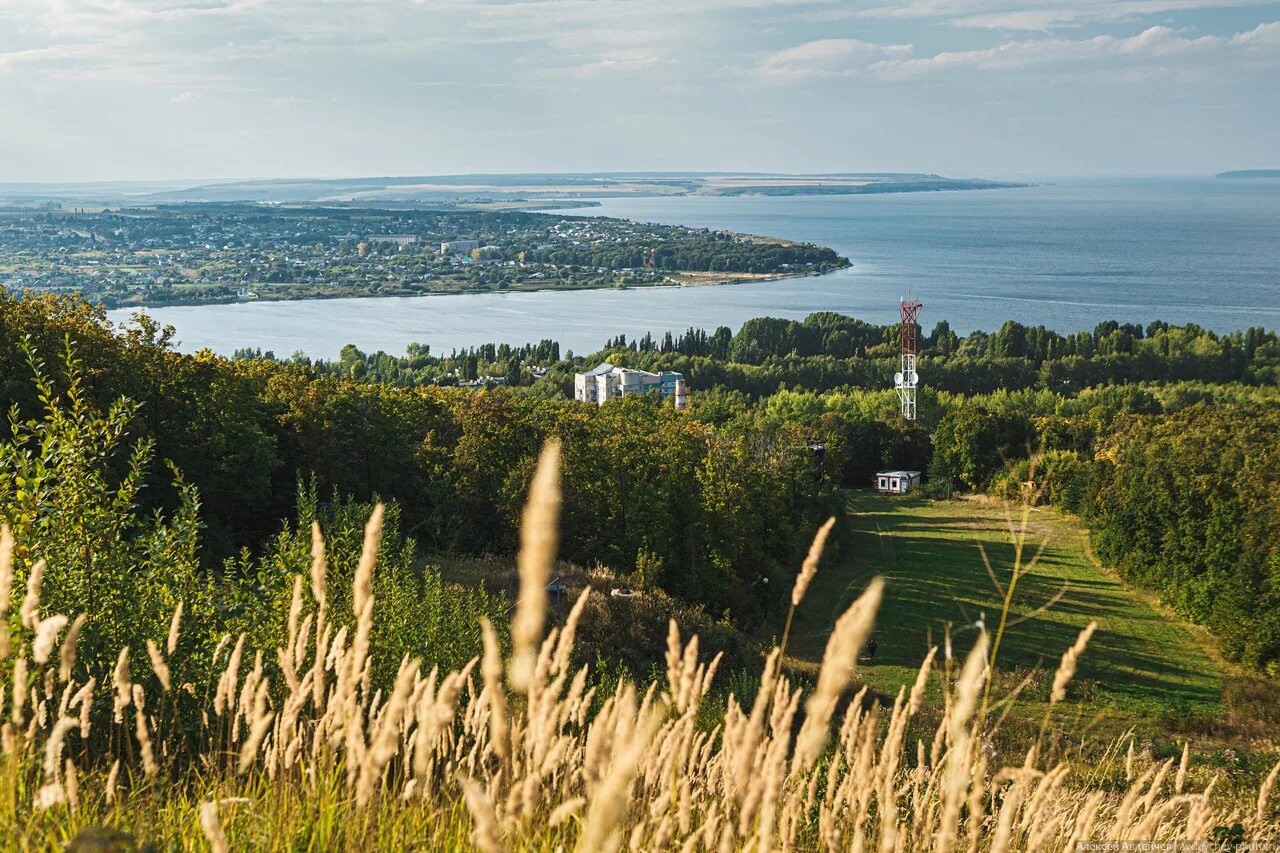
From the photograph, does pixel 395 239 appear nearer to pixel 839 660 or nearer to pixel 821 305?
pixel 821 305

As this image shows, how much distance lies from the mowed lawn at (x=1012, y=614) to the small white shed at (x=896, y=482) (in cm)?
769

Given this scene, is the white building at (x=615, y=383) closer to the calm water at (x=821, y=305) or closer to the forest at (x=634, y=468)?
the forest at (x=634, y=468)

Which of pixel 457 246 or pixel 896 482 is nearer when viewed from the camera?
pixel 896 482

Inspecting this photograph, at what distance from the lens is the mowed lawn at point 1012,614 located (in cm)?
2194

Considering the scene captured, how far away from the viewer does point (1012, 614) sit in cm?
2570

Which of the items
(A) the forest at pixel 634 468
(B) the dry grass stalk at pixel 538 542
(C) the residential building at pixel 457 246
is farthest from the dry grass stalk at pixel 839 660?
(C) the residential building at pixel 457 246

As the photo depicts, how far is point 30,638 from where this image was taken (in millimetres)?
3477

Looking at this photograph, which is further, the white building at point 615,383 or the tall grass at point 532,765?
the white building at point 615,383

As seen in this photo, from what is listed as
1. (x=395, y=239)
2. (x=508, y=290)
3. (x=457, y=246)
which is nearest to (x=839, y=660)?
(x=508, y=290)

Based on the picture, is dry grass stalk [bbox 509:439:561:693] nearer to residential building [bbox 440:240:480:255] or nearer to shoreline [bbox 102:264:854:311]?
shoreline [bbox 102:264:854:311]

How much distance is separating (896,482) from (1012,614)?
78.3 feet

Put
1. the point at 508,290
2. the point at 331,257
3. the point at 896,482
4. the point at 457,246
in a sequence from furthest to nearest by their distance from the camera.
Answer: the point at 457,246 → the point at 331,257 → the point at 508,290 → the point at 896,482

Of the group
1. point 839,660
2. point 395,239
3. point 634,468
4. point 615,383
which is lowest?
point 615,383

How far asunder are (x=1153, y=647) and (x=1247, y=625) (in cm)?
206
